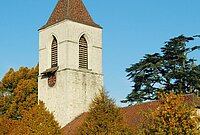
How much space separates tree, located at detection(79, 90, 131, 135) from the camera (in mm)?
18781

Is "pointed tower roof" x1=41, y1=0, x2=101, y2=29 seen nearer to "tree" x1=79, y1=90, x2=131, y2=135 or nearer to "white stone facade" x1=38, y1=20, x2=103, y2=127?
"white stone facade" x1=38, y1=20, x2=103, y2=127

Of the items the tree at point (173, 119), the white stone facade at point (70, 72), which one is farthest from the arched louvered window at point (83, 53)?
the tree at point (173, 119)

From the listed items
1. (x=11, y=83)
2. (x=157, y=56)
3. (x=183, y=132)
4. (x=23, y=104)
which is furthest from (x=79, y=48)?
(x=183, y=132)

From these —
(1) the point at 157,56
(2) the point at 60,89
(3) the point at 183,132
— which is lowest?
(3) the point at 183,132

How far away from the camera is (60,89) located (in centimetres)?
3431

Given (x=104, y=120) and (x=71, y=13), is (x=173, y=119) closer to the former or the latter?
(x=104, y=120)

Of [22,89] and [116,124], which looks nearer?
[116,124]

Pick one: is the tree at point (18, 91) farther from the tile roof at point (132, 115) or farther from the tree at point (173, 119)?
the tree at point (173, 119)

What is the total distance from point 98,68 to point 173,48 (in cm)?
591

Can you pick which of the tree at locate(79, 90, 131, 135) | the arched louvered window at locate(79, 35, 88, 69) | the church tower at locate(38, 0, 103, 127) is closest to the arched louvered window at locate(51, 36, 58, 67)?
the church tower at locate(38, 0, 103, 127)

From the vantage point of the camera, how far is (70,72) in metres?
34.1

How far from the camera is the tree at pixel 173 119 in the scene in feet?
48.6

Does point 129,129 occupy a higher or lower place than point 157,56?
lower

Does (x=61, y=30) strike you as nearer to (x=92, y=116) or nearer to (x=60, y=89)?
(x=60, y=89)
